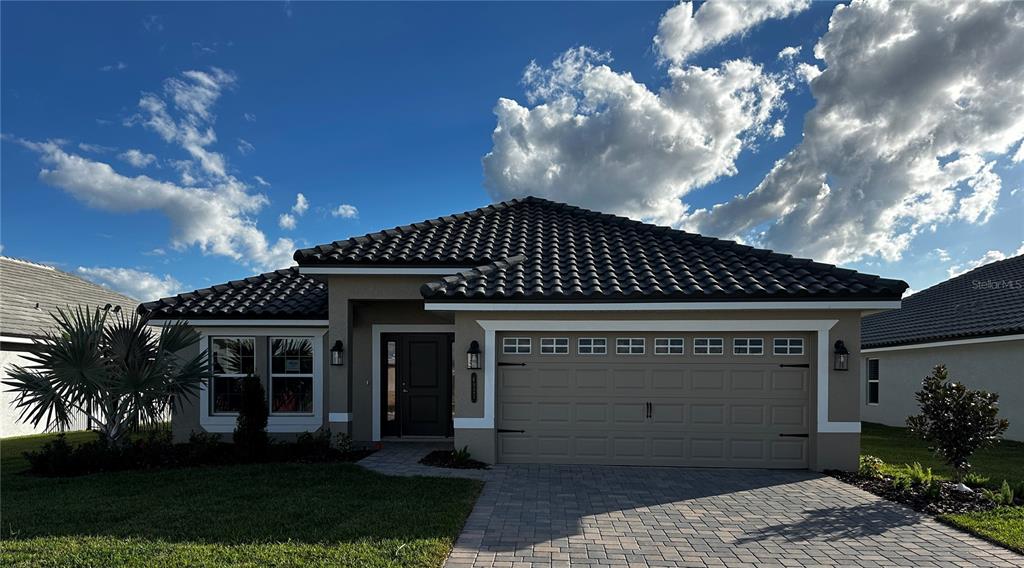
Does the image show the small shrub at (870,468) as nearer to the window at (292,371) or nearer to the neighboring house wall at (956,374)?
the neighboring house wall at (956,374)

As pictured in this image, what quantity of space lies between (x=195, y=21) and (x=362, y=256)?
5.49 meters

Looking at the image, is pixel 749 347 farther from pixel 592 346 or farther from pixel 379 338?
pixel 379 338

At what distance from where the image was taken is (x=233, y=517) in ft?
18.8

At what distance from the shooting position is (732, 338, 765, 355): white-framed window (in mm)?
8578

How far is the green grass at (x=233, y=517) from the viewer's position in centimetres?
461

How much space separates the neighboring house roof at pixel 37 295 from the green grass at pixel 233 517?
316 inches

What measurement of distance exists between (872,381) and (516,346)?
15.5 meters

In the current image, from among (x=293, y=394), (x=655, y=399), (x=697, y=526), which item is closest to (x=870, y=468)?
(x=655, y=399)

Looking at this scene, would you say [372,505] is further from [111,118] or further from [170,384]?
[111,118]

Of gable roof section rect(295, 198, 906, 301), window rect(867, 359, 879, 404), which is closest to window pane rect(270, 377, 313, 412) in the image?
gable roof section rect(295, 198, 906, 301)

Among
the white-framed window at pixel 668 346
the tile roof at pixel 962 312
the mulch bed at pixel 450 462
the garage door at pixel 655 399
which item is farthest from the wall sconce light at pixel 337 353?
the tile roof at pixel 962 312

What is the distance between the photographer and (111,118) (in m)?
11.5

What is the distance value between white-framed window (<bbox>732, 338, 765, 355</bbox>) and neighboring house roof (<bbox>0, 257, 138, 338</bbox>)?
1542 cm

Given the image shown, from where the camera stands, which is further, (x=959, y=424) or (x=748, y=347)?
(x=748, y=347)
